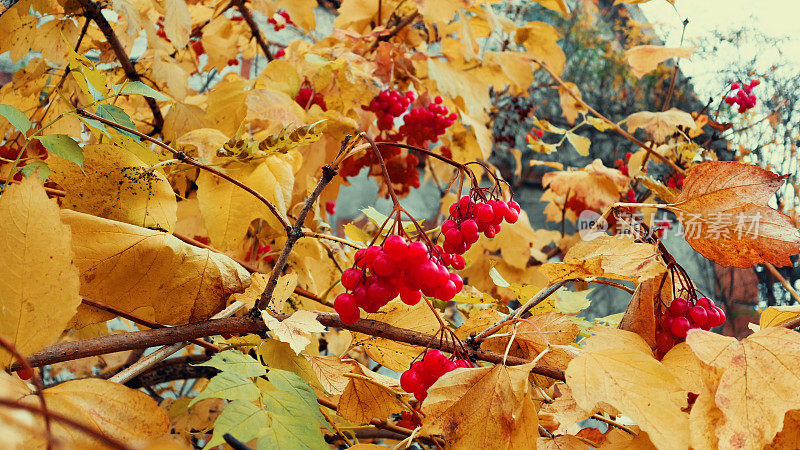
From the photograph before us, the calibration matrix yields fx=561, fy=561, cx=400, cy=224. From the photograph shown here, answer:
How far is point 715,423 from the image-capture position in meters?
0.34

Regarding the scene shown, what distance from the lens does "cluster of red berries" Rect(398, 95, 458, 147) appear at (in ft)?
3.78

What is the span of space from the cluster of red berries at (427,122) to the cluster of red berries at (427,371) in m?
0.75

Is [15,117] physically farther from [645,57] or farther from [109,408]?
[645,57]

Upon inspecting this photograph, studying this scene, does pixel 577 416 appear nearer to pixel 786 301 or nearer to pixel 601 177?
pixel 601 177

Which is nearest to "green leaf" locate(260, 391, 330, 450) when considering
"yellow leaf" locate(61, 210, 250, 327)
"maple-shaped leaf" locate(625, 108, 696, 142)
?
"yellow leaf" locate(61, 210, 250, 327)

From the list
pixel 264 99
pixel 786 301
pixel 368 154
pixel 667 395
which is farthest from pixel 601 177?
pixel 786 301

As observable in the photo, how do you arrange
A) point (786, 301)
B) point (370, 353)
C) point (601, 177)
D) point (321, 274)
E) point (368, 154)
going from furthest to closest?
point (786, 301) → point (601, 177) → point (368, 154) → point (321, 274) → point (370, 353)

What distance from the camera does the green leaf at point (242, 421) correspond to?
0.36 m

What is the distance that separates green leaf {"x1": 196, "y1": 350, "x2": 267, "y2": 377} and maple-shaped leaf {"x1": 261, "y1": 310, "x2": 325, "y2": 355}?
1.1 inches

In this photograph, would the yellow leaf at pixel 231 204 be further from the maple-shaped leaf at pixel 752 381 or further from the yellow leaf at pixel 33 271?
the maple-shaped leaf at pixel 752 381

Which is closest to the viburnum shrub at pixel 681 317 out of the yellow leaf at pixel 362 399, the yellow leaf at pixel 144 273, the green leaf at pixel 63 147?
the yellow leaf at pixel 362 399

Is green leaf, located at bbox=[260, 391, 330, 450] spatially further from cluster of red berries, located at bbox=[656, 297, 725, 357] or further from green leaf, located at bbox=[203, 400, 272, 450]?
cluster of red berries, located at bbox=[656, 297, 725, 357]

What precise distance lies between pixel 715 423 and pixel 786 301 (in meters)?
3.39

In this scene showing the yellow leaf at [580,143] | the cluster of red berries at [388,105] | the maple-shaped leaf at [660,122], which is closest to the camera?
the cluster of red berries at [388,105]
